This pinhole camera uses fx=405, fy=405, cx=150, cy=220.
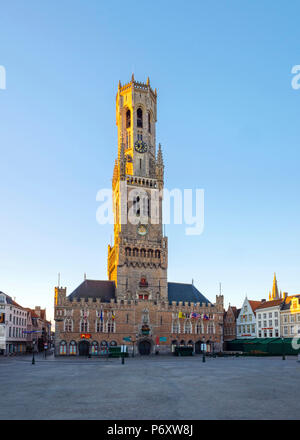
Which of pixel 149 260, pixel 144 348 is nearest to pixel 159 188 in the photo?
pixel 149 260

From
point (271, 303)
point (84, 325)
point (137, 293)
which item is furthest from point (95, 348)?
point (271, 303)

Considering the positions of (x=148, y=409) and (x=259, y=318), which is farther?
(x=259, y=318)

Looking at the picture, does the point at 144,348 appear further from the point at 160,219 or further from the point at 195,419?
the point at 195,419

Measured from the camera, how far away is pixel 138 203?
3317 inches

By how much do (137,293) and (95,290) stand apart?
8031 millimetres

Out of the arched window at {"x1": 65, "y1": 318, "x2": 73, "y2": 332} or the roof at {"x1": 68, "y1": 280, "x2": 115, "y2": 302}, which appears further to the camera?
the roof at {"x1": 68, "y1": 280, "x2": 115, "y2": 302}

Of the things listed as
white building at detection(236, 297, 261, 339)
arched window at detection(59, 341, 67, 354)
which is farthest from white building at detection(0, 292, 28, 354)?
white building at detection(236, 297, 261, 339)

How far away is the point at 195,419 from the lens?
571 inches

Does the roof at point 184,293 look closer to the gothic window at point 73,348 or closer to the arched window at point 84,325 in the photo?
the arched window at point 84,325

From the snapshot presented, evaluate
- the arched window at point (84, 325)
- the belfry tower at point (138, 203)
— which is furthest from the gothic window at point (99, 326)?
the belfry tower at point (138, 203)

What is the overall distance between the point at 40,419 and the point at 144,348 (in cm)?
6290

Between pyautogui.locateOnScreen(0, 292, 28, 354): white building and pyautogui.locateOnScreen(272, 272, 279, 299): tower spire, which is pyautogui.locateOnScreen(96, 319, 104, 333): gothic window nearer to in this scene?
pyautogui.locateOnScreen(0, 292, 28, 354): white building

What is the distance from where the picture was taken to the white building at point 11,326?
260 feet

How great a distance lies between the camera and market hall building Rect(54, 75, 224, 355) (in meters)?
72.1
